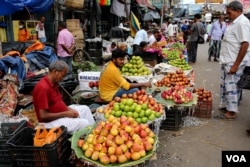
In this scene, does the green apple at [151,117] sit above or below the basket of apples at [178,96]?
below

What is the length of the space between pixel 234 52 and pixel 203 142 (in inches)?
76.3

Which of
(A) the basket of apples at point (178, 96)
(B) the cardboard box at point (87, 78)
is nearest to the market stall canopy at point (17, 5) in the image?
(B) the cardboard box at point (87, 78)

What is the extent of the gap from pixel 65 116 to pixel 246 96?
5440 millimetres

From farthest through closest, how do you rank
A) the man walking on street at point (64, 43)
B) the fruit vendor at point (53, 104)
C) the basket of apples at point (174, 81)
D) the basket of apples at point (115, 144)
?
the man walking on street at point (64, 43) < the basket of apples at point (174, 81) < the fruit vendor at point (53, 104) < the basket of apples at point (115, 144)

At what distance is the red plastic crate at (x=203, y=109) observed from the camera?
593 cm

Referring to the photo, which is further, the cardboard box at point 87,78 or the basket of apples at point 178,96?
the cardboard box at point 87,78

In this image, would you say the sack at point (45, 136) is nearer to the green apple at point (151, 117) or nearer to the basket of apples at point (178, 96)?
the green apple at point (151, 117)

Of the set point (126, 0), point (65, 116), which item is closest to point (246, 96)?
point (65, 116)

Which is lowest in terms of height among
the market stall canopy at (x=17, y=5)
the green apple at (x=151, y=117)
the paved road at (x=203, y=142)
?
the paved road at (x=203, y=142)

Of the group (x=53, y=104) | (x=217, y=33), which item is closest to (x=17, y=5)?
(x=53, y=104)

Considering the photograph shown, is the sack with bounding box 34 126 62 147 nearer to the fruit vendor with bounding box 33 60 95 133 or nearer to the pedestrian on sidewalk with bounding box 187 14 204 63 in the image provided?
the fruit vendor with bounding box 33 60 95 133

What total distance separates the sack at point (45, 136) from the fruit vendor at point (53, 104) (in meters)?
0.32

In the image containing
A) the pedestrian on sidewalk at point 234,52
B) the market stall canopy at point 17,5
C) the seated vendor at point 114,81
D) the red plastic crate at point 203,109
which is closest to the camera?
the seated vendor at point 114,81

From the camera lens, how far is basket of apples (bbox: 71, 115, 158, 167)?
316cm
